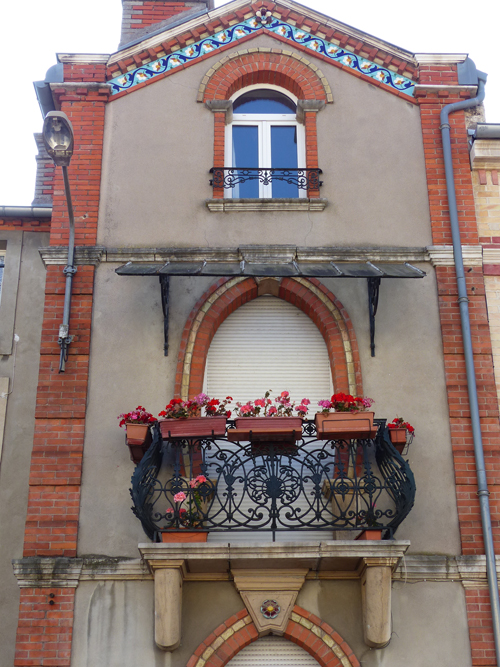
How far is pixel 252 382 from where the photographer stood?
990cm

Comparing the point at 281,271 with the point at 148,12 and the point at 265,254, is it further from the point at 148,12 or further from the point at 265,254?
the point at 148,12

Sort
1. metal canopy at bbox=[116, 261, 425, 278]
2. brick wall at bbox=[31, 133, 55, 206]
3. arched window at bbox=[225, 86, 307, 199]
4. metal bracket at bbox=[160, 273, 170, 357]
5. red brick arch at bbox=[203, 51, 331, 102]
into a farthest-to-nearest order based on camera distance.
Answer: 1. brick wall at bbox=[31, 133, 55, 206]
2. red brick arch at bbox=[203, 51, 331, 102]
3. arched window at bbox=[225, 86, 307, 199]
4. metal bracket at bbox=[160, 273, 170, 357]
5. metal canopy at bbox=[116, 261, 425, 278]

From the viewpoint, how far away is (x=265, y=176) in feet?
35.2

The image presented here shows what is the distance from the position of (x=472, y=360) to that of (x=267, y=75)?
453 centimetres

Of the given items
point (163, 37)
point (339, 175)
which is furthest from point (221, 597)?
point (163, 37)

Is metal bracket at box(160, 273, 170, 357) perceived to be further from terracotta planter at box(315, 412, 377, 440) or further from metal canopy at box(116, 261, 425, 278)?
terracotta planter at box(315, 412, 377, 440)

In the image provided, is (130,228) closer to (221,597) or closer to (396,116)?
(396,116)

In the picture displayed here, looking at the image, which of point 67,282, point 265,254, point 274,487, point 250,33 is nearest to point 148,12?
point 250,33

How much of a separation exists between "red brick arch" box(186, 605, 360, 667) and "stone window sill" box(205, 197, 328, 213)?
452 cm

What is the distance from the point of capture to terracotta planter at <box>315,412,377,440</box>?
339 inches

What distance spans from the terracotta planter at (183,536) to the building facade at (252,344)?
0.28 ft

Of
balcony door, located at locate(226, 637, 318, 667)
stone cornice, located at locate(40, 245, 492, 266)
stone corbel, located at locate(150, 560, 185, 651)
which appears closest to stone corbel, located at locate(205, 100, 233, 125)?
stone cornice, located at locate(40, 245, 492, 266)

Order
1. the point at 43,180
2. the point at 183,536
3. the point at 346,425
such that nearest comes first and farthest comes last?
the point at 183,536 → the point at 346,425 → the point at 43,180

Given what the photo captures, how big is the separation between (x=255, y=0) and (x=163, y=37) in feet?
4.37
